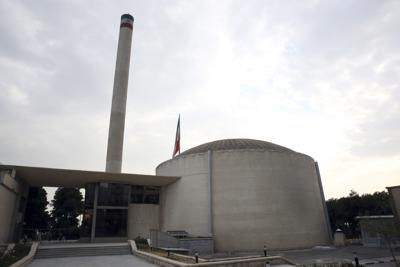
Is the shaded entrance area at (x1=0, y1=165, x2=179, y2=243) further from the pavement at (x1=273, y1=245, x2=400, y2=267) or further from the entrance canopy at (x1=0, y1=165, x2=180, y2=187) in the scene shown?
the pavement at (x1=273, y1=245, x2=400, y2=267)

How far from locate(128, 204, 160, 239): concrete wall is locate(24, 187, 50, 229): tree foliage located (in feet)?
103

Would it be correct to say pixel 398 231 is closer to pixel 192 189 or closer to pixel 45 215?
pixel 192 189

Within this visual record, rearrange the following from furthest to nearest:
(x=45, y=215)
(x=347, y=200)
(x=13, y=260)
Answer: (x=45, y=215)
(x=347, y=200)
(x=13, y=260)

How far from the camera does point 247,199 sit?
100 ft

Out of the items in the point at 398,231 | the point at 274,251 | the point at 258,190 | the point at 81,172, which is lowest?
the point at 274,251

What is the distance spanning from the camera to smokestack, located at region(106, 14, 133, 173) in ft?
144

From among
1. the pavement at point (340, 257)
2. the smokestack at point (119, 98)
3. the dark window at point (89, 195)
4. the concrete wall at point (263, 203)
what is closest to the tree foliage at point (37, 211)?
the smokestack at point (119, 98)

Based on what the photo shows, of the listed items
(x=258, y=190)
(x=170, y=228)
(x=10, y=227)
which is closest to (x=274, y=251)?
(x=258, y=190)

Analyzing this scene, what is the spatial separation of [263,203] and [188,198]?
8.49 meters

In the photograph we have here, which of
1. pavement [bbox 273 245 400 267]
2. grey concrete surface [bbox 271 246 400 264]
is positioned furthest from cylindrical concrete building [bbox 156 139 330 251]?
grey concrete surface [bbox 271 246 400 264]

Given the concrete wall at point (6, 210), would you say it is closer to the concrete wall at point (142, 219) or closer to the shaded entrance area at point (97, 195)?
the shaded entrance area at point (97, 195)

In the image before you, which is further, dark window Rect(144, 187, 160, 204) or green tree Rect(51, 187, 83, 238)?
green tree Rect(51, 187, 83, 238)

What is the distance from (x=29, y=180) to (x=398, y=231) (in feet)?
115

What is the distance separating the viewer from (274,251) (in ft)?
93.2
